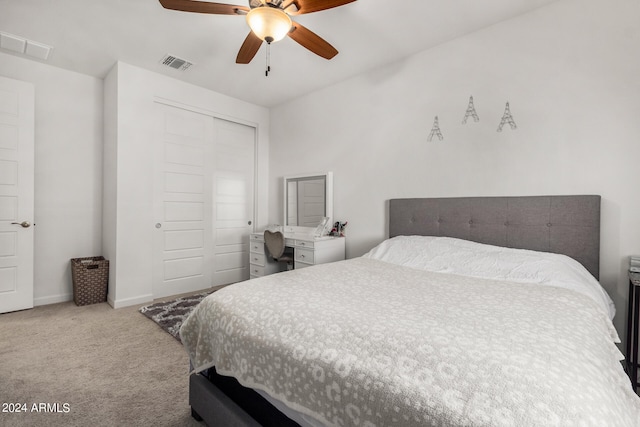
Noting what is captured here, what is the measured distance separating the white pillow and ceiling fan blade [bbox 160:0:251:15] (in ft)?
6.42

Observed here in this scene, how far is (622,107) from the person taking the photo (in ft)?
6.41

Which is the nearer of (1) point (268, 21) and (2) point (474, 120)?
(1) point (268, 21)

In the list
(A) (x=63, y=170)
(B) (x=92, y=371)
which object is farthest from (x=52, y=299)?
(B) (x=92, y=371)

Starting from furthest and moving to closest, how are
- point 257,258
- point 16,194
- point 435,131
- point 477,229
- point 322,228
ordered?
point 257,258
point 322,228
point 16,194
point 435,131
point 477,229

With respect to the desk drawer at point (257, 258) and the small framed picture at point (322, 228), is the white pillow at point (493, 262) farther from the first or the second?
the desk drawer at point (257, 258)

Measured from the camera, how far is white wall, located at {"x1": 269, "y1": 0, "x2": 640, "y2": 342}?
1.97 m

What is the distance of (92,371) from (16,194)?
2156mm

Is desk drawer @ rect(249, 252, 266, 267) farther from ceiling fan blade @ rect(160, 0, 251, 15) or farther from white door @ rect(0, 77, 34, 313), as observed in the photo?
ceiling fan blade @ rect(160, 0, 251, 15)

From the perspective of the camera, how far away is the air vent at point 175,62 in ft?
9.95

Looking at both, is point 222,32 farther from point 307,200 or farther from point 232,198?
point 232,198

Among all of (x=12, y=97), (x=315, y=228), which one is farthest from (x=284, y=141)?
(x=12, y=97)

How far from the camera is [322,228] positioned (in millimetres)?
3529

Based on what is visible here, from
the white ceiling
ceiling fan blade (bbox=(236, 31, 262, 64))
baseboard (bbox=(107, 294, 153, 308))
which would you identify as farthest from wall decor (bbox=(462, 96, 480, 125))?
baseboard (bbox=(107, 294, 153, 308))

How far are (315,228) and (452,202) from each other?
165 centimetres
